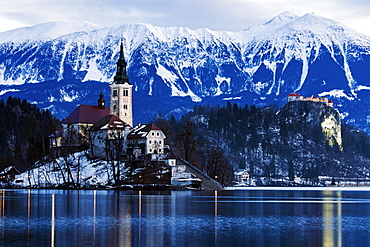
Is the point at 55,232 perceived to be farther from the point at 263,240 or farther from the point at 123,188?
the point at 123,188

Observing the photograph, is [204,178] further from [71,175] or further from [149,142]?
[71,175]

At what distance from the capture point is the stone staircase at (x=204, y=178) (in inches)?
7466

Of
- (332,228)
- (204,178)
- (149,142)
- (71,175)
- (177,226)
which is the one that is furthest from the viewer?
(149,142)

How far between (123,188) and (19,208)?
265ft

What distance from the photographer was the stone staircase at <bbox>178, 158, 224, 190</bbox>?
18962 centimetres

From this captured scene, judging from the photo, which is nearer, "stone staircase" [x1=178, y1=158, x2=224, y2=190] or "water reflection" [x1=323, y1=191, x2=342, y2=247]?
"water reflection" [x1=323, y1=191, x2=342, y2=247]

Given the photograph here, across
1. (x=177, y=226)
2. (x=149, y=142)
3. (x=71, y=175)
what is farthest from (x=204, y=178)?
(x=177, y=226)

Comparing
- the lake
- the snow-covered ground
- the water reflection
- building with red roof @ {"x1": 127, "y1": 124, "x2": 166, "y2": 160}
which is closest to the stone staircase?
building with red roof @ {"x1": 127, "y1": 124, "x2": 166, "y2": 160}

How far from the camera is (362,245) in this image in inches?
2484

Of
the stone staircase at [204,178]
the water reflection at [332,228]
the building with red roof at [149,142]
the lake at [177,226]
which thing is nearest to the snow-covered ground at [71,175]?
the building with red roof at [149,142]

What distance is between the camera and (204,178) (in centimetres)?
19275

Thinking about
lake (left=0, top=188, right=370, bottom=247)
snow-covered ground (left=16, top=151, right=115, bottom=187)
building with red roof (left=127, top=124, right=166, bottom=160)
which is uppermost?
building with red roof (left=127, top=124, right=166, bottom=160)

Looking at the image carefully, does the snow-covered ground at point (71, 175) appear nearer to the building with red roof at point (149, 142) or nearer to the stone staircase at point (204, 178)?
the building with red roof at point (149, 142)

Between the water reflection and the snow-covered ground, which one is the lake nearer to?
the water reflection
